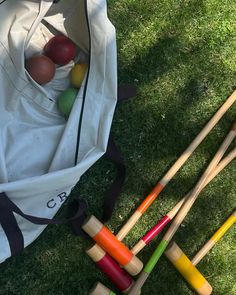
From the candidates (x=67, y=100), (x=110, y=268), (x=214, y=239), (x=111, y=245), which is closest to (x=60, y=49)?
(x=67, y=100)

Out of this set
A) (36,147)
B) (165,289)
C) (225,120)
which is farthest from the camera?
(225,120)

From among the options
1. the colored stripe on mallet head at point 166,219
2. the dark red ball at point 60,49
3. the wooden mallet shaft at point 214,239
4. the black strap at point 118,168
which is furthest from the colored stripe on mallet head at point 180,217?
the dark red ball at point 60,49

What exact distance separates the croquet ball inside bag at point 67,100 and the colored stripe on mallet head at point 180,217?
696 mm

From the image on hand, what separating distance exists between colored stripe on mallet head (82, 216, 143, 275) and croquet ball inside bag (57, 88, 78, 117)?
49 cm

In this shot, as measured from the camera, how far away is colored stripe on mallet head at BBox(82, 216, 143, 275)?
6.81ft

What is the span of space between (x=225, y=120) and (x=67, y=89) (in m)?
0.81

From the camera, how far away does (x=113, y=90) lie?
204 cm

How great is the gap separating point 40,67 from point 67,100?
19cm

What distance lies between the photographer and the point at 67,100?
2.12 m

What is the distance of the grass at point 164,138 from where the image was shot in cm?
220

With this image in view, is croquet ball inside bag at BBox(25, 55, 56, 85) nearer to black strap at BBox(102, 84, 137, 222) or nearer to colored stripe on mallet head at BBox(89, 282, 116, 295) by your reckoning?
black strap at BBox(102, 84, 137, 222)

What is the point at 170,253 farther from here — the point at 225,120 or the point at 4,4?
the point at 4,4

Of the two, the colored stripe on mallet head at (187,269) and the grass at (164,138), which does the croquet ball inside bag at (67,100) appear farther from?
the colored stripe on mallet head at (187,269)

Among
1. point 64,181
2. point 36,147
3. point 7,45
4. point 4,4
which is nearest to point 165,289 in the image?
point 64,181
